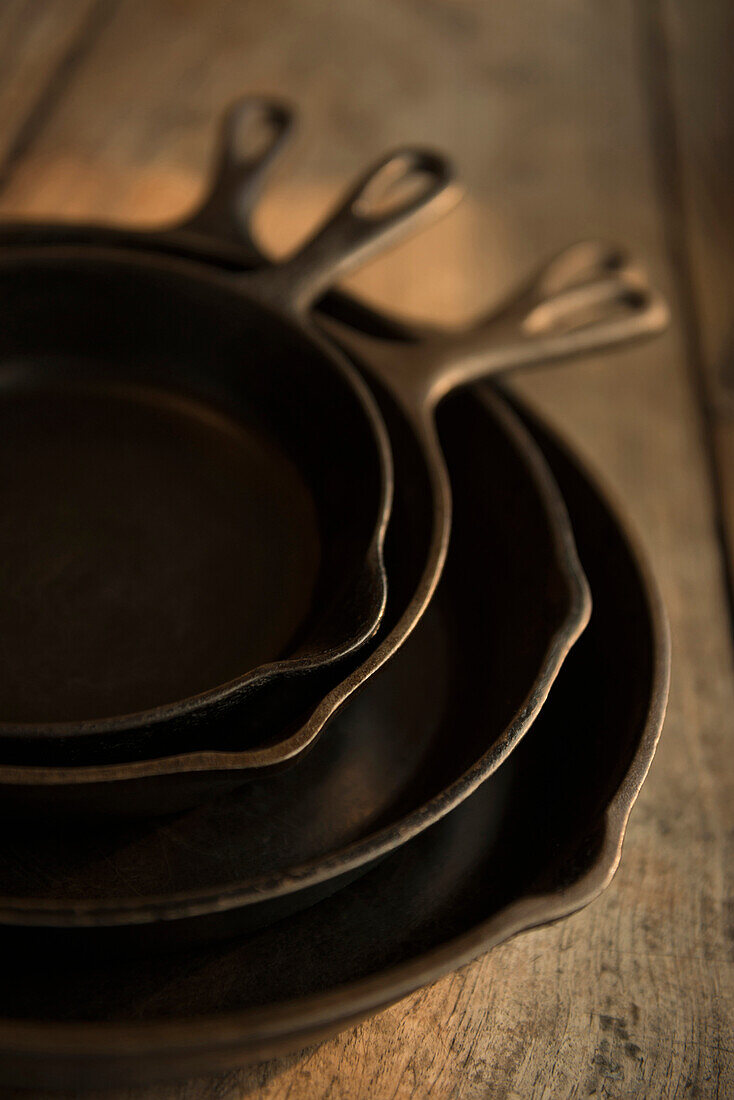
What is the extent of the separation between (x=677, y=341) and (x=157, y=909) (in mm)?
641

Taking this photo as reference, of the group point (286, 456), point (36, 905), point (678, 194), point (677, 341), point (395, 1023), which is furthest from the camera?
point (678, 194)

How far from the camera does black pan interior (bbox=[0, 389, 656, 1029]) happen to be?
0.34 m

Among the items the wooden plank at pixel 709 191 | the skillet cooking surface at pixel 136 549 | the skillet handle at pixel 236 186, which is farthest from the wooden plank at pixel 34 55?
the wooden plank at pixel 709 191

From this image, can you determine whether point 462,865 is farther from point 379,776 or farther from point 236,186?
point 236,186

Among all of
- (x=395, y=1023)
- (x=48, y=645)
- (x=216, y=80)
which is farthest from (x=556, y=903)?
(x=216, y=80)

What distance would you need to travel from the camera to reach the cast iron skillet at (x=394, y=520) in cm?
31

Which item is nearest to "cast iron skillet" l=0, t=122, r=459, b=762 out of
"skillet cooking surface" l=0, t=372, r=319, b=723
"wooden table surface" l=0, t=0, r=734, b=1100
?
"skillet cooking surface" l=0, t=372, r=319, b=723

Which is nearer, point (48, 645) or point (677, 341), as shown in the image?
point (48, 645)

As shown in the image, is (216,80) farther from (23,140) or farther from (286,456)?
(286,456)

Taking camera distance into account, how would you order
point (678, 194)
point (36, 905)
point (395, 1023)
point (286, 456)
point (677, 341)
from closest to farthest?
point (36, 905) < point (395, 1023) < point (286, 456) < point (677, 341) < point (678, 194)

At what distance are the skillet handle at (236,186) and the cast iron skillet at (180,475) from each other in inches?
2.1

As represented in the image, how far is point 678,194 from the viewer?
872 mm

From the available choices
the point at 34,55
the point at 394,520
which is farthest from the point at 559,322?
the point at 34,55

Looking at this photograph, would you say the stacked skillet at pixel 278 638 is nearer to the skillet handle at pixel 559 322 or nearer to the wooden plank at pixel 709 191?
the skillet handle at pixel 559 322
